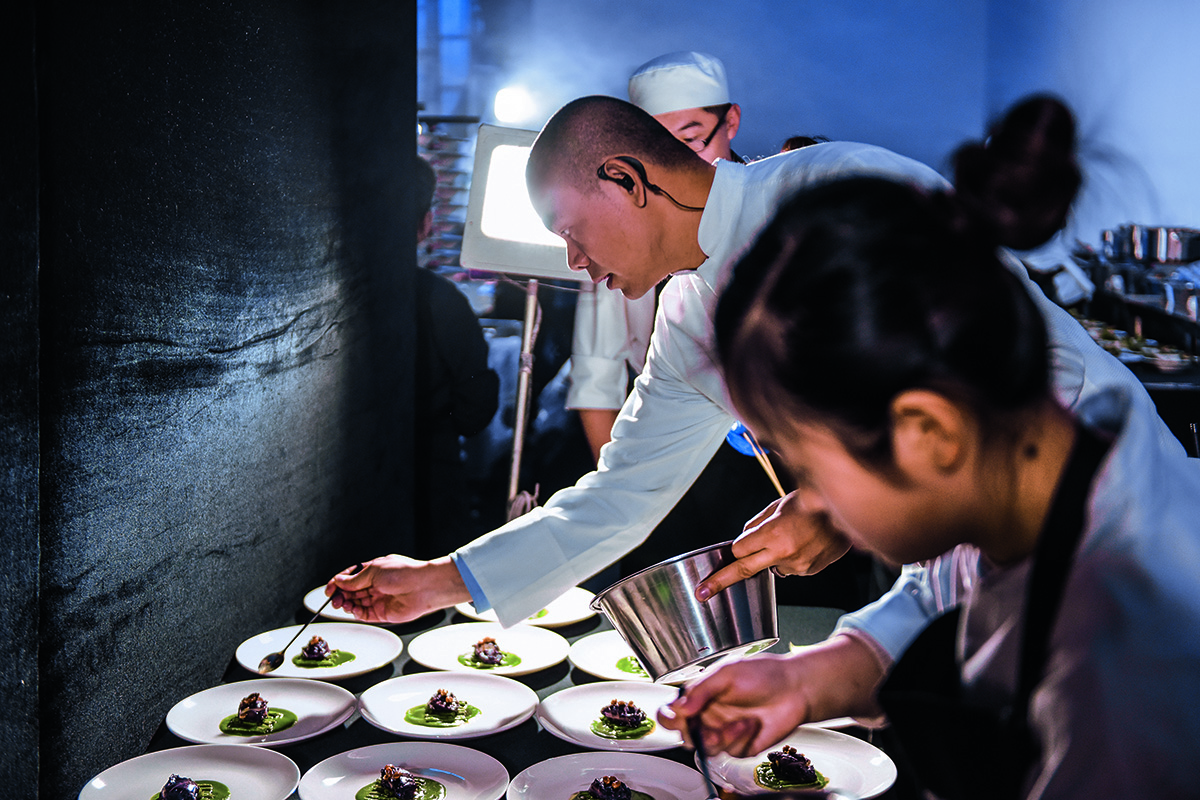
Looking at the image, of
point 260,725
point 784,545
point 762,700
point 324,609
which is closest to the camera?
point 762,700

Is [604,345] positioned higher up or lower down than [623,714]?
higher up

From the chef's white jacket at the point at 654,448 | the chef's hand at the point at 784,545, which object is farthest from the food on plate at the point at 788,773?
the chef's white jacket at the point at 654,448

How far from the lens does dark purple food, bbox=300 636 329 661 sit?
1.62 m

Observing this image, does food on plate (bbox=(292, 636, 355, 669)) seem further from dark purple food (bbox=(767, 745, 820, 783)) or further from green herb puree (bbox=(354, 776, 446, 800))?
dark purple food (bbox=(767, 745, 820, 783))

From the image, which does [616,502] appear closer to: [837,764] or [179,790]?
[837,764]

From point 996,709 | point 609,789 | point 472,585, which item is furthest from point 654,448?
point 996,709

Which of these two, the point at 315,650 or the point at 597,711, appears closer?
the point at 597,711

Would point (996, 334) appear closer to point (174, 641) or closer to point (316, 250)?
point (174, 641)

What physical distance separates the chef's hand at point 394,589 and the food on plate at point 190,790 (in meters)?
0.34

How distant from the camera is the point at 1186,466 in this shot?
28.1 inches

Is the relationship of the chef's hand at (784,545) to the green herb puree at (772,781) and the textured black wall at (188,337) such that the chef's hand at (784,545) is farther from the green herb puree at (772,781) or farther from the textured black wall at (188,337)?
the textured black wall at (188,337)

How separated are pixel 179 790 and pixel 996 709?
0.94m

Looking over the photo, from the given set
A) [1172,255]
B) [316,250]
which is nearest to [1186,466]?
[316,250]

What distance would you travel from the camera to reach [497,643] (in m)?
1.71
